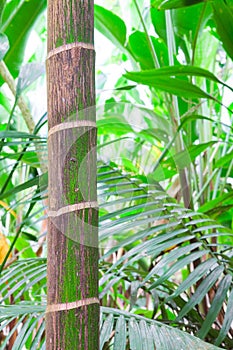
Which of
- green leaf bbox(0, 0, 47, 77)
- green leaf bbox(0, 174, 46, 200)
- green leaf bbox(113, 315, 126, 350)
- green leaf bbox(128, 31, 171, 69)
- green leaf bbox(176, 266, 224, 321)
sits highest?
green leaf bbox(0, 0, 47, 77)

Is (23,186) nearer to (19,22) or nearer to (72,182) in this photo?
(72,182)

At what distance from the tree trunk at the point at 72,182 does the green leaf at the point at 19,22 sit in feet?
3.04

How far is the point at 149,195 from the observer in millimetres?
844

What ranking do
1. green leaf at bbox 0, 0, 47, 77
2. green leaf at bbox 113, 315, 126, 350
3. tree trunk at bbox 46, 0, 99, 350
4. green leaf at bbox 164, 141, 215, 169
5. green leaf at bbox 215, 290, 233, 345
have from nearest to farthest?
tree trunk at bbox 46, 0, 99, 350
green leaf at bbox 113, 315, 126, 350
green leaf at bbox 215, 290, 233, 345
green leaf at bbox 164, 141, 215, 169
green leaf at bbox 0, 0, 47, 77

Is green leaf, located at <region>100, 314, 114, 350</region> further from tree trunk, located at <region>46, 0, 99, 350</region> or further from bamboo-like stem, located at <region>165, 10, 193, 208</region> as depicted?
→ bamboo-like stem, located at <region>165, 10, 193, 208</region>

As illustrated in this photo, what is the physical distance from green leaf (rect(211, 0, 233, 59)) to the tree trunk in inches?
20.8

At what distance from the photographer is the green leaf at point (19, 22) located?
4.37 ft

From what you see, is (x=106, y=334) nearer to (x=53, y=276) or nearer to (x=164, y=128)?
(x=53, y=276)

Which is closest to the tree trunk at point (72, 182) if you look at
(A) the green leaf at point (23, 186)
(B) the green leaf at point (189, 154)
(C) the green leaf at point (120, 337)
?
(C) the green leaf at point (120, 337)

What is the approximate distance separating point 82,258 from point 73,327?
5 centimetres

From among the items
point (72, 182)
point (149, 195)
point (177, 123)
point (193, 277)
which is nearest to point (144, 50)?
point (177, 123)

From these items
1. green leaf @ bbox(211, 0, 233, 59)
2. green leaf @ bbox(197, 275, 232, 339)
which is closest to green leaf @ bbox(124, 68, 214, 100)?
green leaf @ bbox(211, 0, 233, 59)

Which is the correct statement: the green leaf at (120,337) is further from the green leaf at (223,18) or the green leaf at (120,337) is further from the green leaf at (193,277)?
the green leaf at (223,18)

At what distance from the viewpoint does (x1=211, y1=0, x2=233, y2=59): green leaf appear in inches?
36.4
